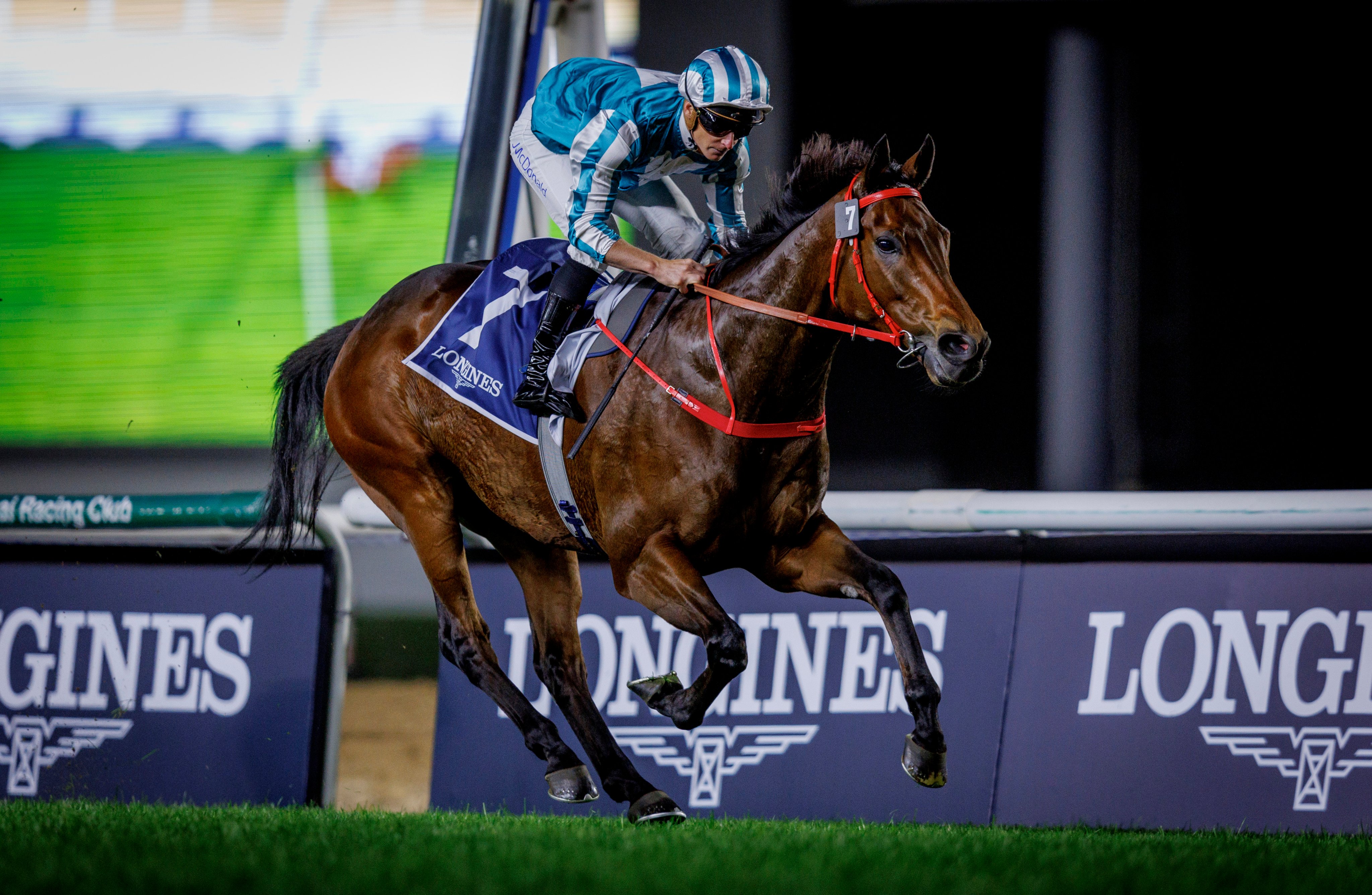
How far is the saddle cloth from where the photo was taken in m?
4.07

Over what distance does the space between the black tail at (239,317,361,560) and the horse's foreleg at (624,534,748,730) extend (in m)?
1.69

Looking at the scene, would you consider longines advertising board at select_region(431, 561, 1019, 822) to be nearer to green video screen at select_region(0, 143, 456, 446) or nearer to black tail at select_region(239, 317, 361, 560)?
black tail at select_region(239, 317, 361, 560)

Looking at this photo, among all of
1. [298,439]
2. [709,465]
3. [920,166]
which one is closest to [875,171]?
[920,166]

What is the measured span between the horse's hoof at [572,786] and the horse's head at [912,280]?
1558mm

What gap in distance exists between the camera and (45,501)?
589 centimetres

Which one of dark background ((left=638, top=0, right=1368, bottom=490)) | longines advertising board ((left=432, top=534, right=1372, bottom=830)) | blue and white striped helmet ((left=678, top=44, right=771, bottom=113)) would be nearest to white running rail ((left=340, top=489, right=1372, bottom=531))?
longines advertising board ((left=432, top=534, right=1372, bottom=830))

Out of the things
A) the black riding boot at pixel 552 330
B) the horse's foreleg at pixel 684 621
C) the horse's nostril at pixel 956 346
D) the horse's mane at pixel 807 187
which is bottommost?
the horse's foreleg at pixel 684 621

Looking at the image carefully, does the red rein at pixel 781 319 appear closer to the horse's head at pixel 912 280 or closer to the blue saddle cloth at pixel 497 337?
the horse's head at pixel 912 280

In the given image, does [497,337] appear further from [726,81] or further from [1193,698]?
[1193,698]

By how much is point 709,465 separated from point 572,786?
108 cm

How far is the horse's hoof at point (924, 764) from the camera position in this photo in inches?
140

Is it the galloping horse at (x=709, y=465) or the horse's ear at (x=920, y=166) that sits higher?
the horse's ear at (x=920, y=166)

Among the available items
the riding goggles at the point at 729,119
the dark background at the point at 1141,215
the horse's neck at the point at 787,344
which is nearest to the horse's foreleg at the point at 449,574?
the horse's neck at the point at 787,344

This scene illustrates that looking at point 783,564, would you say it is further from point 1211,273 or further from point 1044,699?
point 1211,273
